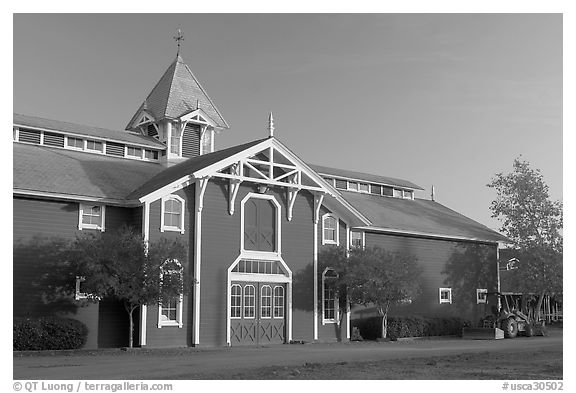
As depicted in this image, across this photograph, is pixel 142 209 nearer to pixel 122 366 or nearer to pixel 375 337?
pixel 122 366

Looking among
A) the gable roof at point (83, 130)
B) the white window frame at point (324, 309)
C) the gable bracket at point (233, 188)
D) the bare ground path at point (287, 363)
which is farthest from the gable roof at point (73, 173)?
the white window frame at point (324, 309)

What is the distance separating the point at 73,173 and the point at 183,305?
6.47 m

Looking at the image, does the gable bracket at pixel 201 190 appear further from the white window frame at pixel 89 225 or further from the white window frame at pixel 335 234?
the white window frame at pixel 335 234

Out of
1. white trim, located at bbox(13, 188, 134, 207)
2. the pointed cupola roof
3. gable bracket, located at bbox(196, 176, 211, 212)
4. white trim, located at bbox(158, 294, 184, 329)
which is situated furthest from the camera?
the pointed cupola roof

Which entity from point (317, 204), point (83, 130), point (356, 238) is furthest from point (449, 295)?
point (83, 130)

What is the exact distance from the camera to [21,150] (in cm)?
A: 3136

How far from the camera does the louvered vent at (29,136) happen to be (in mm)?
32406

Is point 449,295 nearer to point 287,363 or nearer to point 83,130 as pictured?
point 83,130

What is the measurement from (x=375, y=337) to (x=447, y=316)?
6.20 m

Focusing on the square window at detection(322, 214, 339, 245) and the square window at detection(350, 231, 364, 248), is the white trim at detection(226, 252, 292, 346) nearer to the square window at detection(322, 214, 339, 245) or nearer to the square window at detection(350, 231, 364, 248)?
the square window at detection(322, 214, 339, 245)

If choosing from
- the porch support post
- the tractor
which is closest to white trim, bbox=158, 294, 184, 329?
the porch support post

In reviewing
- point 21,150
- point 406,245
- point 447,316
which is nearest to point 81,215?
point 21,150

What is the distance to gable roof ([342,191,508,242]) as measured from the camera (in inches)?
1582

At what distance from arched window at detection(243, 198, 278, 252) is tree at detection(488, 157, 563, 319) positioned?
1711cm
